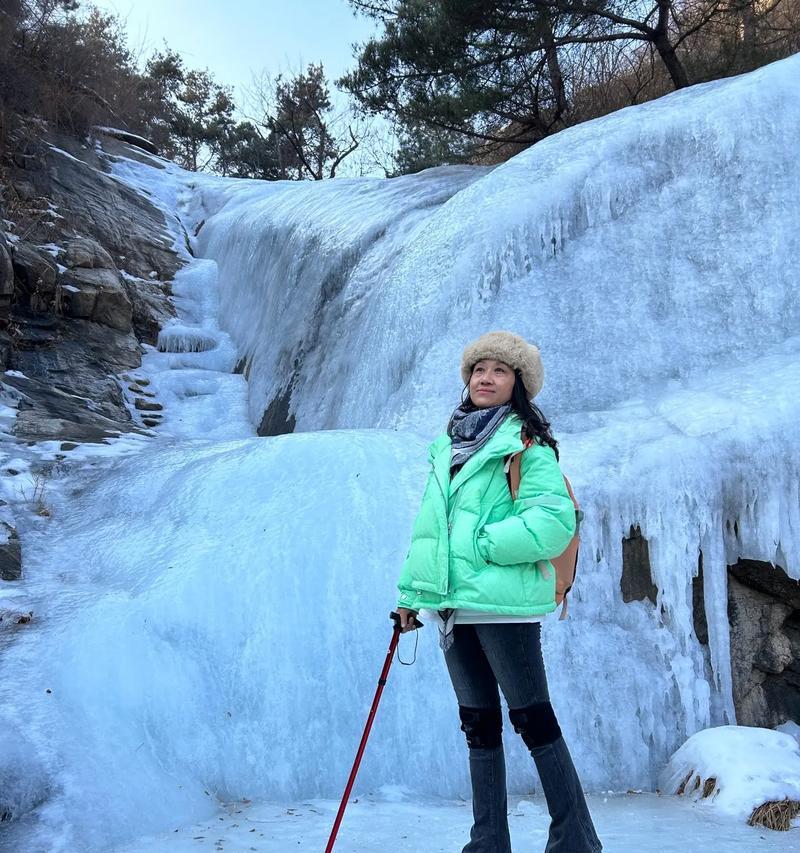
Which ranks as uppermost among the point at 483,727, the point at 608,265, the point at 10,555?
the point at 608,265

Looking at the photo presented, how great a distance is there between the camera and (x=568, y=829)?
2.00 m

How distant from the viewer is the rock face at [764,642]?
379cm

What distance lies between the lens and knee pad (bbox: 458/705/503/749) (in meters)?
2.07

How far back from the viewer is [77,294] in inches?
323

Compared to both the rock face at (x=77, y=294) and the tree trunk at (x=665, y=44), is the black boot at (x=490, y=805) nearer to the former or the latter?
the rock face at (x=77, y=294)

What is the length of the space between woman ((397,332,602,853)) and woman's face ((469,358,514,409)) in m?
0.07

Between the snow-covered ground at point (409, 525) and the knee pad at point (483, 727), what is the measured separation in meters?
0.80

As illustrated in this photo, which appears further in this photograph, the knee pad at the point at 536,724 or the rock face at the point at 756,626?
the rock face at the point at 756,626

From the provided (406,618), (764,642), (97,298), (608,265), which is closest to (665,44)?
(608,265)

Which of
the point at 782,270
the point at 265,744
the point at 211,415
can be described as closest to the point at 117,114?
the point at 211,415

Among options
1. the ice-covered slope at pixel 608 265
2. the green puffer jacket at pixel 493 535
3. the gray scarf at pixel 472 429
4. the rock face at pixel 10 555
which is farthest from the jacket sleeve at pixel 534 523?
the rock face at pixel 10 555

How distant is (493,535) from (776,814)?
1.74m

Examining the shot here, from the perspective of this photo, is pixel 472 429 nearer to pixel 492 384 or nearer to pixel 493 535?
pixel 492 384

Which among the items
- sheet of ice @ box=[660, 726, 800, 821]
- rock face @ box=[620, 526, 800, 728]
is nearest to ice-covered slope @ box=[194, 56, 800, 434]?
rock face @ box=[620, 526, 800, 728]
